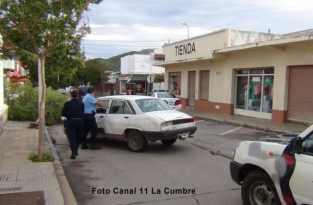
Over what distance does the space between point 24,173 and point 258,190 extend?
457cm

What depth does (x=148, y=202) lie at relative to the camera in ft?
20.1

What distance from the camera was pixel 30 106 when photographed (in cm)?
1773

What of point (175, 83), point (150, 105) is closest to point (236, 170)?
point (150, 105)

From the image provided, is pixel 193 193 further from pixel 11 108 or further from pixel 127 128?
pixel 11 108

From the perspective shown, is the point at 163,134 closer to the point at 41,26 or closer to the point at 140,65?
the point at 41,26

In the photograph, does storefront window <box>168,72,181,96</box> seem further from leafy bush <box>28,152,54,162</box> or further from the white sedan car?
leafy bush <box>28,152,54,162</box>

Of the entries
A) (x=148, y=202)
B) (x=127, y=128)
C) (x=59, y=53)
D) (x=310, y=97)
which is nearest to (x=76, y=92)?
(x=59, y=53)

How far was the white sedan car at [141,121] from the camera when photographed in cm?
998

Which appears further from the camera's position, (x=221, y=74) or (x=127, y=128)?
(x=221, y=74)

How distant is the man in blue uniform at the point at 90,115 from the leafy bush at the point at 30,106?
6741mm

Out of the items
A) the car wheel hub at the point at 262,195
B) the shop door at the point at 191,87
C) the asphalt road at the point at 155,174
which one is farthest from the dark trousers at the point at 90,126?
the shop door at the point at 191,87

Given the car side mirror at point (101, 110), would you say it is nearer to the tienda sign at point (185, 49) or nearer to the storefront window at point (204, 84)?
the storefront window at point (204, 84)

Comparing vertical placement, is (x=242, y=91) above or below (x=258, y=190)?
above

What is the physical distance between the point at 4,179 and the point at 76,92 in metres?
3.09
